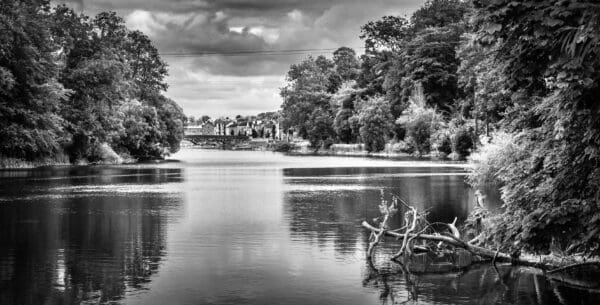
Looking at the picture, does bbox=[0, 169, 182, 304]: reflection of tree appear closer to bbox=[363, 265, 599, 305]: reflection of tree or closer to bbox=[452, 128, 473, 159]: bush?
bbox=[363, 265, 599, 305]: reflection of tree

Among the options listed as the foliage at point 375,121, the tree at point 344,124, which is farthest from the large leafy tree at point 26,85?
the tree at point 344,124

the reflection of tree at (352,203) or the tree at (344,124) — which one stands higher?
the tree at (344,124)

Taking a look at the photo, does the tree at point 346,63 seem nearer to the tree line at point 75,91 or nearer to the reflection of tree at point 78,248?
the tree line at point 75,91

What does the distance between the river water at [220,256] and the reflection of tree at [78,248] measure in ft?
0.12

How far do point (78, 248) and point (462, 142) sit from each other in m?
71.4

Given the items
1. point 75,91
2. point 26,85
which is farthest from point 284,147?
point 26,85

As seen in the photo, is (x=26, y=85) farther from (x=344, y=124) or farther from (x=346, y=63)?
(x=346, y=63)

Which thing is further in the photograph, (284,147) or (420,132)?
(284,147)

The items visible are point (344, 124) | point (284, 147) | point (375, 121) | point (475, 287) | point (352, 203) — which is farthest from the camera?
point (284, 147)

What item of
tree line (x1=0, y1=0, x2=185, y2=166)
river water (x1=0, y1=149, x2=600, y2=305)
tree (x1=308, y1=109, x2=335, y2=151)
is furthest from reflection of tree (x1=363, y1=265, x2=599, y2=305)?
tree (x1=308, y1=109, x2=335, y2=151)

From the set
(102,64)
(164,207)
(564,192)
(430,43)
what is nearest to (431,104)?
(430,43)

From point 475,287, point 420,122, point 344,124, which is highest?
point 344,124

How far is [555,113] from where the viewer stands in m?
13.0

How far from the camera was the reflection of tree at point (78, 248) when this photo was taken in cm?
1438
